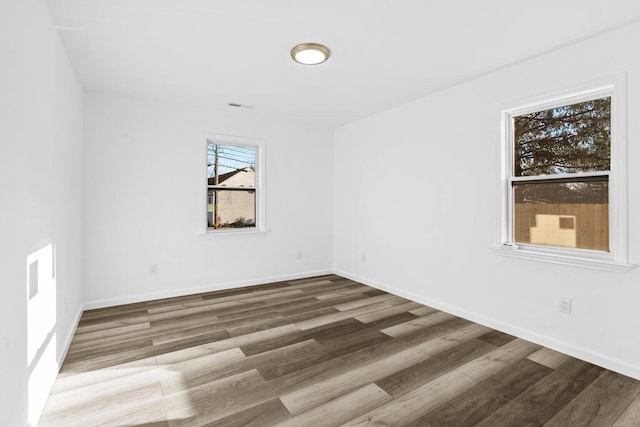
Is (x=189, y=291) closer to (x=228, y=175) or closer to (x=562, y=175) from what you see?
(x=228, y=175)

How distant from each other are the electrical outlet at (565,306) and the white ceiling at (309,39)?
2.07 m

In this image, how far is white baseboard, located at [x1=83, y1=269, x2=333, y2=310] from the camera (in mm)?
3750

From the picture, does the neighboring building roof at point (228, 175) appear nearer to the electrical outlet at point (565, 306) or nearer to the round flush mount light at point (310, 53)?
the round flush mount light at point (310, 53)

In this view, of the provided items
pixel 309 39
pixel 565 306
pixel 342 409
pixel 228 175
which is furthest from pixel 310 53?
pixel 565 306

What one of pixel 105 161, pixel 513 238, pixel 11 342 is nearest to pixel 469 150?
pixel 513 238

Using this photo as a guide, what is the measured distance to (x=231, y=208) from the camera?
466 centimetres

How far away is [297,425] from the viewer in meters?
1.79

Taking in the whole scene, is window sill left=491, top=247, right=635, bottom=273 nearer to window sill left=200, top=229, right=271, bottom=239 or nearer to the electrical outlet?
the electrical outlet

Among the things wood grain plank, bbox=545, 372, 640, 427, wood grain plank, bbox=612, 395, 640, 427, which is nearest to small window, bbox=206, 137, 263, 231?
wood grain plank, bbox=545, 372, 640, 427

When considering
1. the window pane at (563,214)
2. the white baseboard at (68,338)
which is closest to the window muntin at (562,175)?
the window pane at (563,214)

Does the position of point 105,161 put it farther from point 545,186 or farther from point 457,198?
point 545,186

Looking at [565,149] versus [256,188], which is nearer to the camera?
[565,149]

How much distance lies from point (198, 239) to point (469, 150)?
137 inches

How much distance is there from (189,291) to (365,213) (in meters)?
2.67
